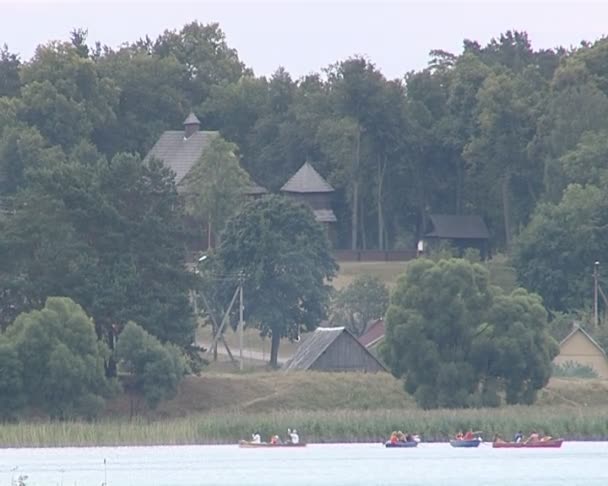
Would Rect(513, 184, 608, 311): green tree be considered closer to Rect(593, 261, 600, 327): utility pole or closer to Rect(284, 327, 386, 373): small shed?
Rect(593, 261, 600, 327): utility pole

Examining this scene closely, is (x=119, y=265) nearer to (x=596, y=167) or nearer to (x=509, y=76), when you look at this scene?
(x=596, y=167)

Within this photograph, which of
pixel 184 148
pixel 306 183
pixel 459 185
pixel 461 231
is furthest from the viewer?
pixel 184 148

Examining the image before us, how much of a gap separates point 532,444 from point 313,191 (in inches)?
2110

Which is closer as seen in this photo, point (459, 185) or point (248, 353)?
point (248, 353)

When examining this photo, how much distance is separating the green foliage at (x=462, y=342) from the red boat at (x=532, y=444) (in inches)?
387

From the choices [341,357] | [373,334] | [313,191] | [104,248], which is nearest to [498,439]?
[341,357]

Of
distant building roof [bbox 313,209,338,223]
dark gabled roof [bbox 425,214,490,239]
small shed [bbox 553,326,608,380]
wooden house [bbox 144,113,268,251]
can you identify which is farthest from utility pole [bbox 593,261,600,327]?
wooden house [bbox 144,113,268,251]

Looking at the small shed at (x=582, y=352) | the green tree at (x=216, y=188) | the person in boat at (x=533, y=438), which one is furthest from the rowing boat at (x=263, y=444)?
the green tree at (x=216, y=188)

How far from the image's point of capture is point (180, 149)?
418ft

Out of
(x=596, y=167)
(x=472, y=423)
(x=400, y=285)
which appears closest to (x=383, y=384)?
(x=400, y=285)

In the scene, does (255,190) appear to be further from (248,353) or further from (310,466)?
(310,466)

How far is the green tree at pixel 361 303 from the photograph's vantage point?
345 feet

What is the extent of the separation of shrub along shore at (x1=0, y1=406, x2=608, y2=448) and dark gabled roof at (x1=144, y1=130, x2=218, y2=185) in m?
50.4

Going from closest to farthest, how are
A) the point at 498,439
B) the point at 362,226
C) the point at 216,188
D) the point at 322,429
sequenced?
the point at 498,439
the point at 322,429
the point at 216,188
the point at 362,226
